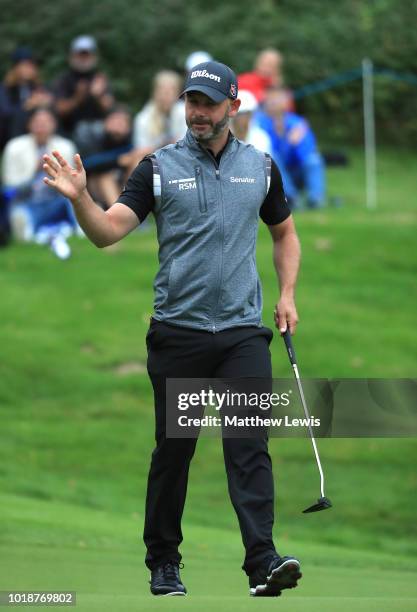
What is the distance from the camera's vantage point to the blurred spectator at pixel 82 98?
1864 cm

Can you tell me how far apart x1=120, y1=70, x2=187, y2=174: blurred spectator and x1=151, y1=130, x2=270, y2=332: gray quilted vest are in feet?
35.0

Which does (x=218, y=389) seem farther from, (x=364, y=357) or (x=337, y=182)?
(x=337, y=182)

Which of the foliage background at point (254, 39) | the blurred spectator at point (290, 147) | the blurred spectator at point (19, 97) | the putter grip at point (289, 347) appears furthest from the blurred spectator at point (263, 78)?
the putter grip at point (289, 347)

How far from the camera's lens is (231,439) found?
7.24 meters

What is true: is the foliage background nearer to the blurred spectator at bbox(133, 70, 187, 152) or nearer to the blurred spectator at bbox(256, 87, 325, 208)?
the blurred spectator at bbox(256, 87, 325, 208)

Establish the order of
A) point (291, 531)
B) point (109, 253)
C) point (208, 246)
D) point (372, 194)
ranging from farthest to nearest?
point (372, 194), point (109, 253), point (291, 531), point (208, 246)

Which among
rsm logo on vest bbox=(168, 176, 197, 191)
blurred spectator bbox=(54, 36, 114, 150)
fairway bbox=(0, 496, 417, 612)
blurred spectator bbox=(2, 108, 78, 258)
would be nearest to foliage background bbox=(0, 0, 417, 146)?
blurred spectator bbox=(54, 36, 114, 150)

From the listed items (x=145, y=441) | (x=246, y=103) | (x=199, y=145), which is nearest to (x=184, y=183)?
(x=199, y=145)

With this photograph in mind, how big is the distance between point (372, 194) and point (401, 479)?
8.21m

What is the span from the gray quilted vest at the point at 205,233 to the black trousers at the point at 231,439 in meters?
0.08

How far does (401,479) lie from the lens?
13945mm

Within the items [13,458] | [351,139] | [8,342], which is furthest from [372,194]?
[13,458]

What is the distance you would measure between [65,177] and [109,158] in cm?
1163

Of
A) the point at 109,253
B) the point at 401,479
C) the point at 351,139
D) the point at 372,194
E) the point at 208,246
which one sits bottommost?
the point at 208,246
